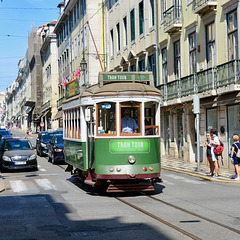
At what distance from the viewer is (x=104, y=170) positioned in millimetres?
12648

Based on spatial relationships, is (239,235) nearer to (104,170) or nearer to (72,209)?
(72,209)

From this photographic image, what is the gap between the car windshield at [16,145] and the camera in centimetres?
2251

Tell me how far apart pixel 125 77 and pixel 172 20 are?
47.1 feet

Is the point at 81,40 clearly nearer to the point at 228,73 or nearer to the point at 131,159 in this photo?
the point at 228,73

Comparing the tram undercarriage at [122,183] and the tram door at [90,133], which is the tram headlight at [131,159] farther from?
the tram door at [90,133]

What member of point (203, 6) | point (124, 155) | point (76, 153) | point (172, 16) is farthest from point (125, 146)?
point (172, 16)

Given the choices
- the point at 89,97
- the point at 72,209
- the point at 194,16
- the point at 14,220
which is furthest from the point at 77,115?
the point at 194,16

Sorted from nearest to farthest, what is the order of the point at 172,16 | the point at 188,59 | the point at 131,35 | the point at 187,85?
the point at 187,85 < the point at 188,59 < the point at 172,16 < the point at 131,35

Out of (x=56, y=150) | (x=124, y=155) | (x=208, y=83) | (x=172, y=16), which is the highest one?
(x=172, y=16)

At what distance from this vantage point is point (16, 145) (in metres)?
22.9

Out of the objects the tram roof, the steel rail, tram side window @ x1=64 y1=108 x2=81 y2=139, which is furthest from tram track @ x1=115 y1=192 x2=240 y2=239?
tram side window @ x1=64 y1=108 x2=81 y2=139

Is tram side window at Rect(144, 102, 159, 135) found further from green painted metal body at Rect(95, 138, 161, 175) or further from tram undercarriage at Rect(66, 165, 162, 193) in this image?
tram undercarriage at Rect(66, 165, 162, 193)

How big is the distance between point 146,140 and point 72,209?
3102mm

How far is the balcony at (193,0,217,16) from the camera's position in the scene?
72.5 feet
